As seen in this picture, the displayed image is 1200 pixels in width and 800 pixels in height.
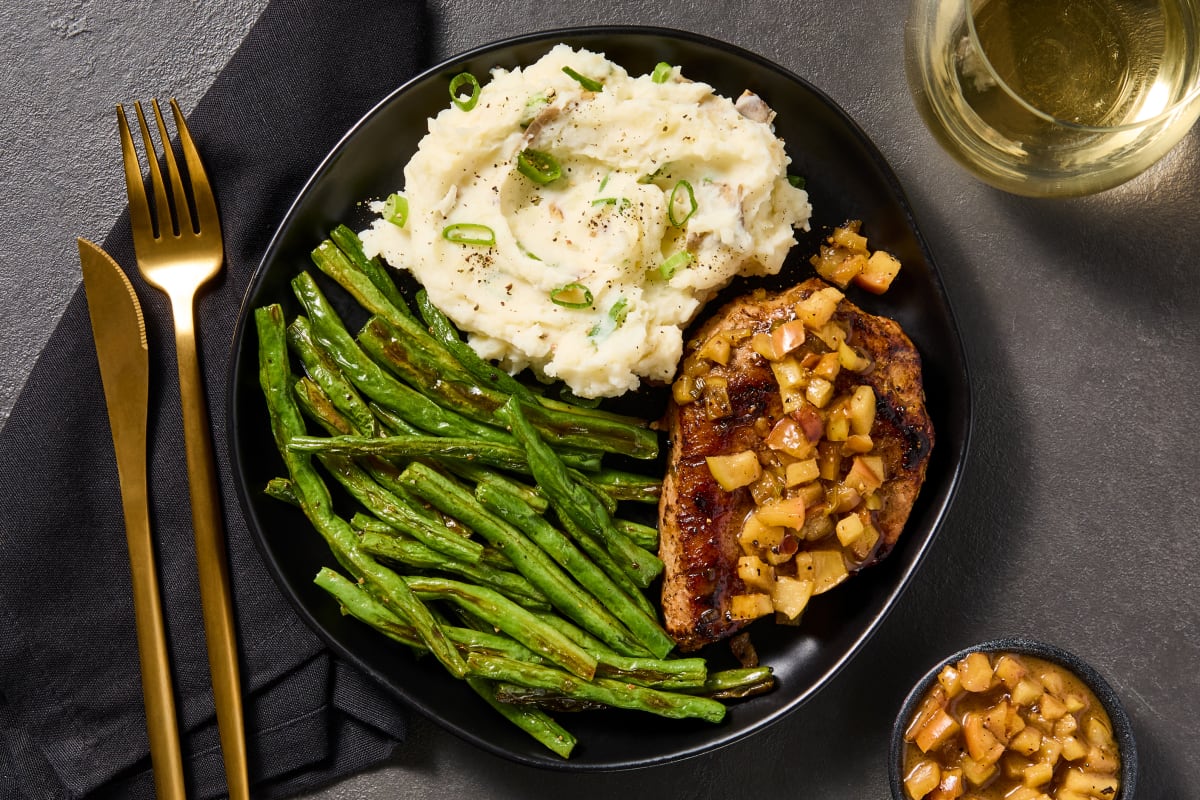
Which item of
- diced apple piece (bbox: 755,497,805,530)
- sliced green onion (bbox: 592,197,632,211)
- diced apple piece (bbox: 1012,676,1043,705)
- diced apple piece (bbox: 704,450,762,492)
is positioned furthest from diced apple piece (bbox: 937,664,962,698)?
sliced green onion (bbox: 592,197,632,211)

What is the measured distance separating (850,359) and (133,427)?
10.3 ft

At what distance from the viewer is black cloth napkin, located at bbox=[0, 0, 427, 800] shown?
4.12 metres

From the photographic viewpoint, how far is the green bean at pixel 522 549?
3928 millimetres

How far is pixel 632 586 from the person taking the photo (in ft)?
13.3

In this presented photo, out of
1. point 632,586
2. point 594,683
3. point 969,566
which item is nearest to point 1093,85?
point 969,566

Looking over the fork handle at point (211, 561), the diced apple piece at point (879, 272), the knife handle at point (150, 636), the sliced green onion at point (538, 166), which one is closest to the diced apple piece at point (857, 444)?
the diced apple piece at point (879, 272)

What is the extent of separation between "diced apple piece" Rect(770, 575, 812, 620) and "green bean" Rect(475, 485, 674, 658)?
0.49 meters

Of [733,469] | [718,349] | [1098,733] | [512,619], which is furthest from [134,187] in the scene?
[1098,733]

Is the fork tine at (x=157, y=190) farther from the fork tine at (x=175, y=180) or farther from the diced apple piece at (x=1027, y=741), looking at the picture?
the diced apple piece at (x=1027, y=741)

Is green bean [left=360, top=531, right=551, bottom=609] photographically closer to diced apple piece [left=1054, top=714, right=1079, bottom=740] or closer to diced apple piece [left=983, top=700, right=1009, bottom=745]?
diced apple piece [left=983, top=700, right=1009, bottom=745]

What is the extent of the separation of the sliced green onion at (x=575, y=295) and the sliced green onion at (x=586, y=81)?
83cm

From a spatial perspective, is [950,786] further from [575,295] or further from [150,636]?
[150,636]

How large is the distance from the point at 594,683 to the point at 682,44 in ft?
9.09

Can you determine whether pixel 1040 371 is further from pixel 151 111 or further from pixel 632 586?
pixel 151 111
